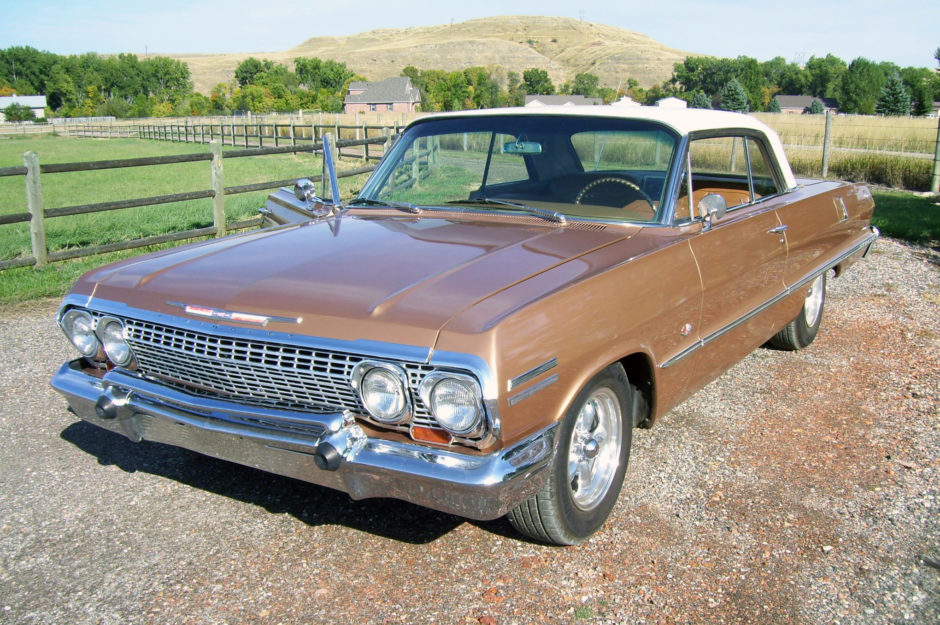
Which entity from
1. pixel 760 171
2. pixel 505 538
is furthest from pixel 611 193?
pixel 505 538

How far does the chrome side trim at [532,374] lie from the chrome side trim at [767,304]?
0.83m

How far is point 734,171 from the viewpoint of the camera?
4816 millimetres

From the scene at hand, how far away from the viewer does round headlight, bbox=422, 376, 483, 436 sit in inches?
98.6

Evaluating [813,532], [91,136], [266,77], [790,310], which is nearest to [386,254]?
[813,532]

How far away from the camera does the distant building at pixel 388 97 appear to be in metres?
93.1

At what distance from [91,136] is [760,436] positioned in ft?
214

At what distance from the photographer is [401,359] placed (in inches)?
99.0

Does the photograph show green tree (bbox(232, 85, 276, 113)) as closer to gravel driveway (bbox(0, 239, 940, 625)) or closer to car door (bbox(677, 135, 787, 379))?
car door (bbox(677, 135, 787, 379))

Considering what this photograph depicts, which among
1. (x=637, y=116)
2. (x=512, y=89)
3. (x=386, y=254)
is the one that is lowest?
(x=386, y=254)

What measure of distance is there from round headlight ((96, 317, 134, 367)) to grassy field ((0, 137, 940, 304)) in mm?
4469

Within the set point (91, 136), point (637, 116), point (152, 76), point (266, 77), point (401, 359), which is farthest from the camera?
point (152, 76)

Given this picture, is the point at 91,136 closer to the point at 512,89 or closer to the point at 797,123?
the point at 797,123

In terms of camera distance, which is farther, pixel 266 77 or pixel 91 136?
pixel 266 77

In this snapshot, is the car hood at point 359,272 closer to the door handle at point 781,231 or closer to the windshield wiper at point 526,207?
the windshield wiper at point 526,207
